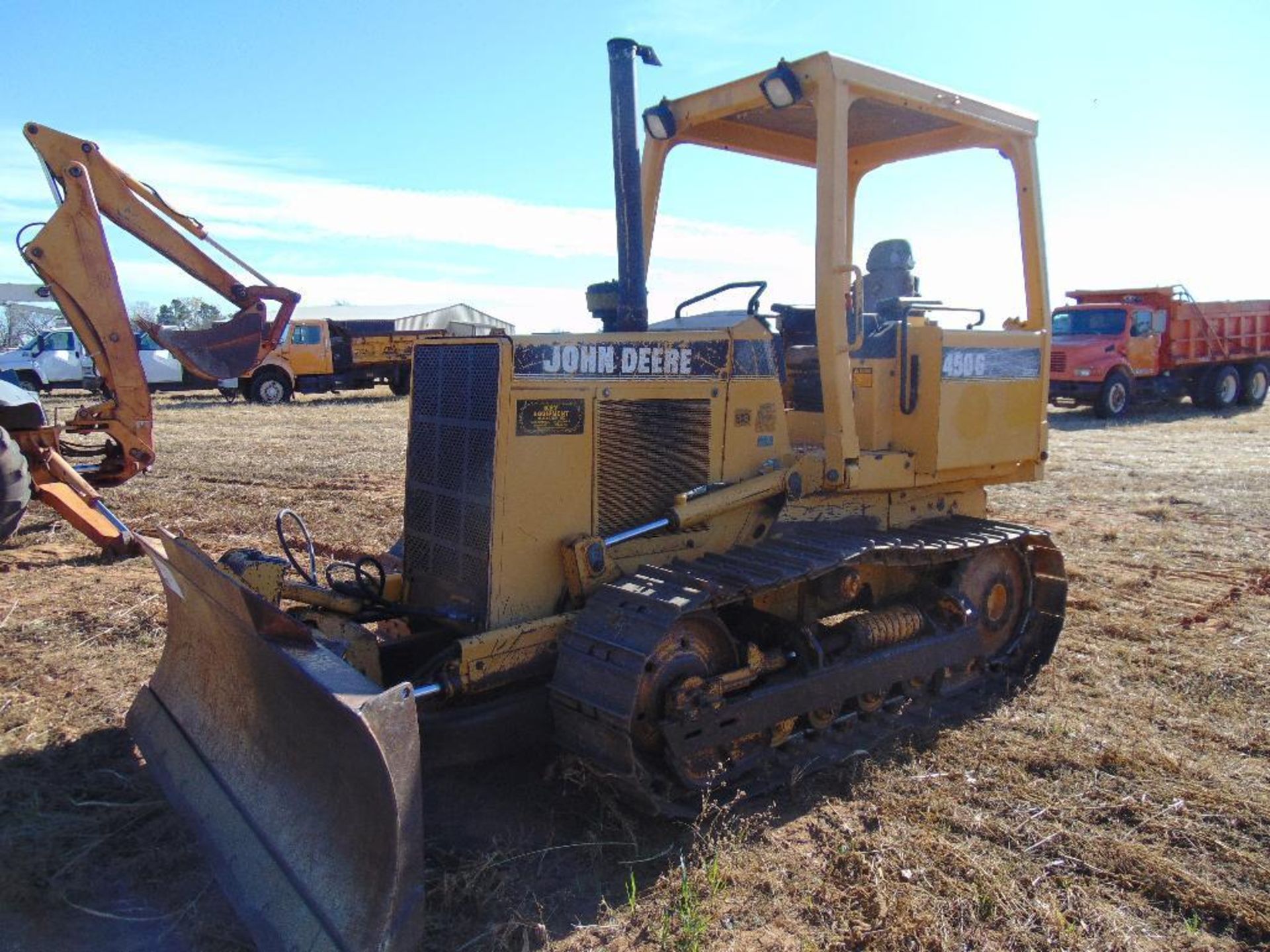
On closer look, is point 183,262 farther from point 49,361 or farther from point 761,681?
point 49,361

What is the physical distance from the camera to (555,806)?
13.9ft

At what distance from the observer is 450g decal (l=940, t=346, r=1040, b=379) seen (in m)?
5.30

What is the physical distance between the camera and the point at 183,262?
7684mm

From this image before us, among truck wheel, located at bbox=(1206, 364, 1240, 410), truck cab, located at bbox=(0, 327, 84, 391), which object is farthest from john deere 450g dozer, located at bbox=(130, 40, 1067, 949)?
truck cab, located at bbox=(0, 327, 84, 391)

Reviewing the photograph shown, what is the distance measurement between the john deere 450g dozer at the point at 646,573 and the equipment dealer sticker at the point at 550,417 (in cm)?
1

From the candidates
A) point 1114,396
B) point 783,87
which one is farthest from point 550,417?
point 1114,396

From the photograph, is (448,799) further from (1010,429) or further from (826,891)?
(1010,429)

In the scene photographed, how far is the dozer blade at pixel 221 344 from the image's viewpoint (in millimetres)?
6906

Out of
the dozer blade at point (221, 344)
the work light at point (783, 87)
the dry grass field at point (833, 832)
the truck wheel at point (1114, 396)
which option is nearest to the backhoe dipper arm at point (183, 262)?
the dozer blade at point (221, 344)

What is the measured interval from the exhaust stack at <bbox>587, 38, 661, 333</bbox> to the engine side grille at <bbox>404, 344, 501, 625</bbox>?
33.4 inches

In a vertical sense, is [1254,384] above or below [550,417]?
above

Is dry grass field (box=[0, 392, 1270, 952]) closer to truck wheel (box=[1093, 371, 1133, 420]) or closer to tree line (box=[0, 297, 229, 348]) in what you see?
truck wheel (box=[1093, 371, 1133, 420])

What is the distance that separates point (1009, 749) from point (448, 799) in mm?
2612

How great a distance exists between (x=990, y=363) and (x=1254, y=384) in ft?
74.7
